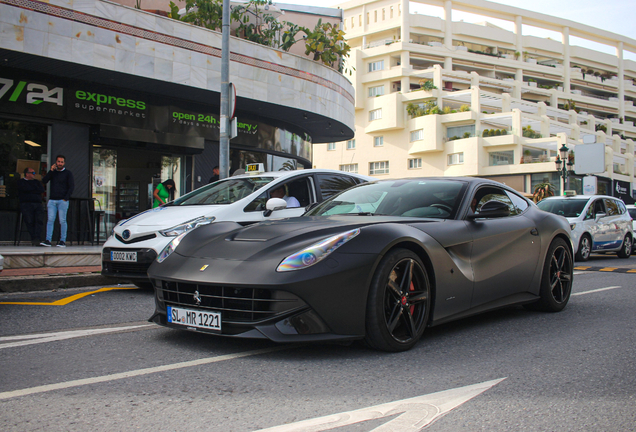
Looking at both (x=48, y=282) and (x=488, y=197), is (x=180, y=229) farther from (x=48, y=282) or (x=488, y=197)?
(x=488, y=197)

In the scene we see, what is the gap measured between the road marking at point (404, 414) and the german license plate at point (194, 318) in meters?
1.33

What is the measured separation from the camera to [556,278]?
5.86 metres

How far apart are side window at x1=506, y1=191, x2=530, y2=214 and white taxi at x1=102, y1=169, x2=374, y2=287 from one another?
2.33 metres

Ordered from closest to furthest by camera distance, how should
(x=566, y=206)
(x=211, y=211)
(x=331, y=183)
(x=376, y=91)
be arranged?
(x=211, y=211), (x=331, y=183), (x=566, y=206), (x=376, y=91)

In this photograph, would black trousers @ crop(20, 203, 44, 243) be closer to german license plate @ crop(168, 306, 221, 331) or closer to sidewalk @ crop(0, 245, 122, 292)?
sidewalk @ crop(0, 245, 122, 292)

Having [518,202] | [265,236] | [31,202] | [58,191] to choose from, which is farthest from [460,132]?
[265,236]

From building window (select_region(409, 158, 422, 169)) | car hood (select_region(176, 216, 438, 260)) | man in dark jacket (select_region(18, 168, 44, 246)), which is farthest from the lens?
building window (select_region(409, 158, 422, 169))

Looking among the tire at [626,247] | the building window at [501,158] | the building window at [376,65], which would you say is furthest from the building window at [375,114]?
the tire at [626,247]

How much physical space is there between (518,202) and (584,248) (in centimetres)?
986

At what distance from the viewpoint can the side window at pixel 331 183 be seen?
335 inches

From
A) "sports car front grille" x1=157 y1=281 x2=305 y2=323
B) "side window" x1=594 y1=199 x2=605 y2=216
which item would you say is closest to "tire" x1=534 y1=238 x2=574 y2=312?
"sports car front grille" x1=157 y1=281 x2=305 y2=323

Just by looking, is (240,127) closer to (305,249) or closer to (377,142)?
(305,249)

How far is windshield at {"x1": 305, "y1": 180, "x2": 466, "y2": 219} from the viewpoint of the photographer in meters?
4.86

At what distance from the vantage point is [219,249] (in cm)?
411
